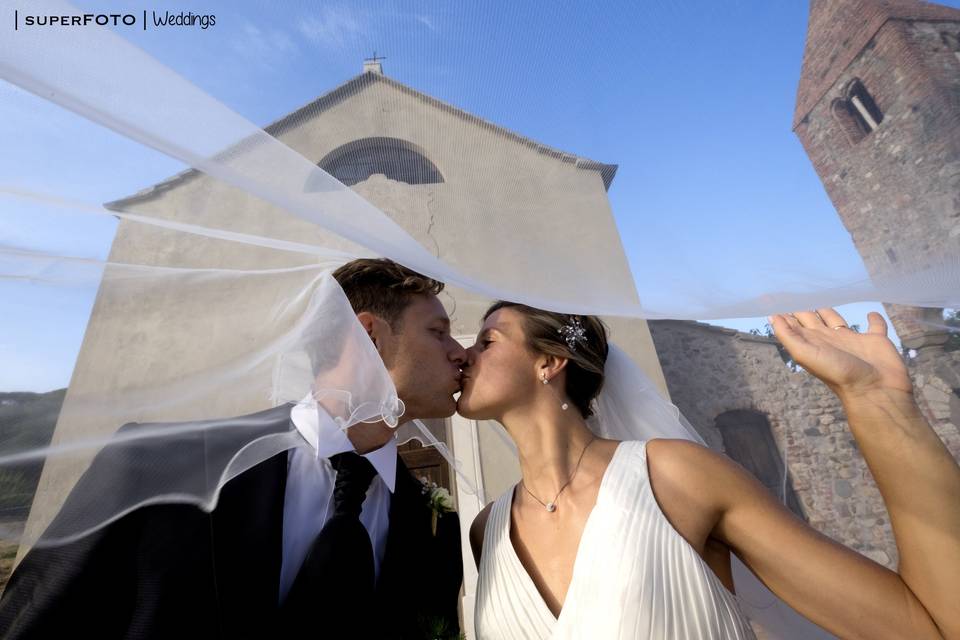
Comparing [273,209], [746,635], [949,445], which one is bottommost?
[746,635]

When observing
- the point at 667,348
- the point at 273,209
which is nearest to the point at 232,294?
the point at 273,209

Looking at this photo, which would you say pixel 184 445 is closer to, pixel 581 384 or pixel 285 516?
pixel 285 516

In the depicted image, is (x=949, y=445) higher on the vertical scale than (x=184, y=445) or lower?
lower

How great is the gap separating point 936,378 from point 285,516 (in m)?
1.87

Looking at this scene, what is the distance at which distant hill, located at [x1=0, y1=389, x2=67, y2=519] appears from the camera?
85 centimetres

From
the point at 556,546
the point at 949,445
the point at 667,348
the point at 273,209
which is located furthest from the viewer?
the point at 667,348

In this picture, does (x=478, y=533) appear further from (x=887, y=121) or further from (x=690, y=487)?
(x=887, y=121)

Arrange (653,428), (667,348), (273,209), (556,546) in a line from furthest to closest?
1. (667,348)
2. (653,428)
3. (556,546)
4. (273,209)

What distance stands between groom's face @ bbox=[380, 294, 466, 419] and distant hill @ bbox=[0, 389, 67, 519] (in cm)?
93

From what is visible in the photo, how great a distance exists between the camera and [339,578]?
1263 mm

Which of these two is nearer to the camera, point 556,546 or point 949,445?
point 949,445

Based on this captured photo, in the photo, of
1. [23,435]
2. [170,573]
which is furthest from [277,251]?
[170,573]

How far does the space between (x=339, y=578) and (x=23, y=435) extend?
0.80 metres

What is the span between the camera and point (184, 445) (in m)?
1.07
